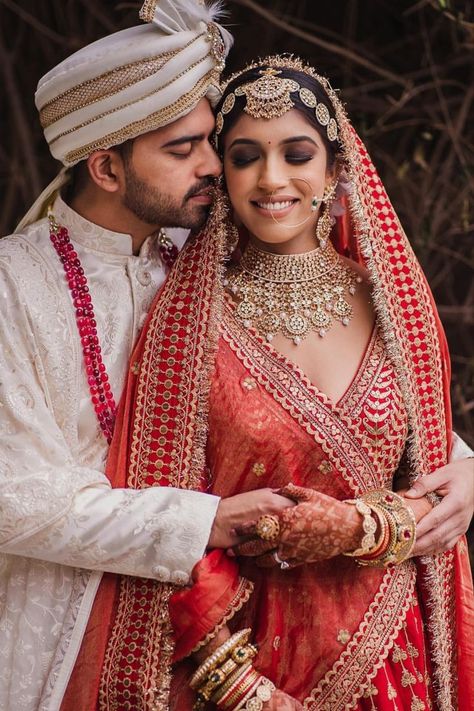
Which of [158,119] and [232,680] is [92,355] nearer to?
[158,119]

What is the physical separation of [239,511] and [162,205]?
74 cm

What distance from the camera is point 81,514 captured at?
237 cm

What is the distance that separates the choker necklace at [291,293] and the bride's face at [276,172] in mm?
68

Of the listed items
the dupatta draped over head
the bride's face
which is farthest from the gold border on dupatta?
the bride's face

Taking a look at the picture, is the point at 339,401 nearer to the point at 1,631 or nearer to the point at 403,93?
the point at 1,631

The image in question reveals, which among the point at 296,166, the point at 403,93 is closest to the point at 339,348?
the point at 296,166

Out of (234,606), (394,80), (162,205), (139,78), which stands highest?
(394,80)

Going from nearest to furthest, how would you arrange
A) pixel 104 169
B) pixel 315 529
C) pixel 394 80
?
pixel 315 529, pixel 104 169, pixel 394 80

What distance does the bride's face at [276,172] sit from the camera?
2430 millimetres

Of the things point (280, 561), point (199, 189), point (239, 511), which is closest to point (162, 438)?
point (239, 511)

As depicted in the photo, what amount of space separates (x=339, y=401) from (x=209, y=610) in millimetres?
525

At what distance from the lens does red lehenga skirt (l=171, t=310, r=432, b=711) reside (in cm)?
240

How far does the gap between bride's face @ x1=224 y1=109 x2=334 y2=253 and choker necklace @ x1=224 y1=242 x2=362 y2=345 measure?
7cm

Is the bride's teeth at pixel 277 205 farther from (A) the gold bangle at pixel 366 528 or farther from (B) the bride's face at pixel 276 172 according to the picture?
(A) the gold bangle at pixel 366 528
